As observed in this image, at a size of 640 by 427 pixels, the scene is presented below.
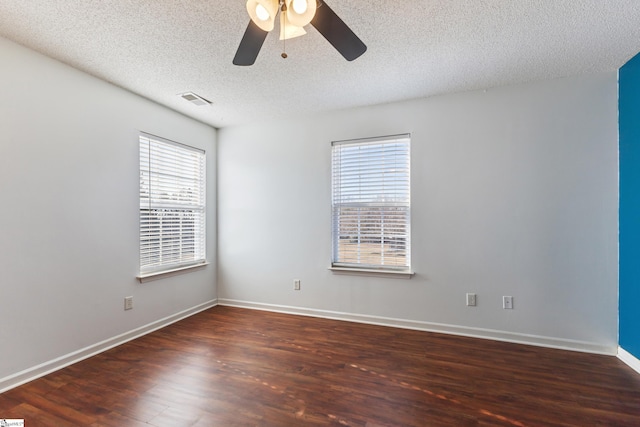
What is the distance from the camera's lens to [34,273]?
2.30 metres

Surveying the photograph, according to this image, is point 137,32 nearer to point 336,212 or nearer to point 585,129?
point 336,212

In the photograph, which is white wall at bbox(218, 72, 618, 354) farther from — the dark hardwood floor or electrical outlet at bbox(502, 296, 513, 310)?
the dark hardwood floor

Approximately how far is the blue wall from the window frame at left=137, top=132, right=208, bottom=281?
445 cm

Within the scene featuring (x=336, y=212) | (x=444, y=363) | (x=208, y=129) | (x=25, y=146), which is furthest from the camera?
(x=208, y=129)

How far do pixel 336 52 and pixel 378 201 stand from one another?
67.1 inches

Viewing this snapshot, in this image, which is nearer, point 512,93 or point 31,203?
point 31,203

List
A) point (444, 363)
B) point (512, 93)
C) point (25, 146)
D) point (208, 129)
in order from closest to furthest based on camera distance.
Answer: point (25, 146), point (444, 363), point (512, 93), point (208, 129)

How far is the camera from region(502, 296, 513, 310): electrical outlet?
294 cm

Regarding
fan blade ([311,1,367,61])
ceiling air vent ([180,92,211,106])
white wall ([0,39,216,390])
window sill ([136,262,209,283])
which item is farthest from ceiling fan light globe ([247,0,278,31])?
window sill ([136,262,209,283])

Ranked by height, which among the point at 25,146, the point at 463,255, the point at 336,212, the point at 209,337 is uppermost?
the point at 25,146

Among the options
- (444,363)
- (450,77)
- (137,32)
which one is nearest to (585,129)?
(450,77)

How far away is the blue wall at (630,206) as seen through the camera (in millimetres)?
2373

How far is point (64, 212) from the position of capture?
250cm

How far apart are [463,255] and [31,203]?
12.7 feet
